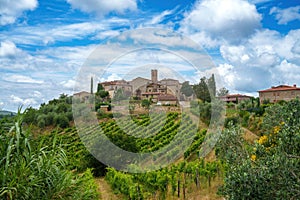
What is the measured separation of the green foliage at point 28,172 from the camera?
4492 mm

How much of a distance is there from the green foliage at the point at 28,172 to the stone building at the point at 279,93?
29587 millimetres

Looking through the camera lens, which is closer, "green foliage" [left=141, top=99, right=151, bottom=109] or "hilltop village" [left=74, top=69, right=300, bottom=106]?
"hilltop village" [left=74, top=69, right=300, bottom=106]

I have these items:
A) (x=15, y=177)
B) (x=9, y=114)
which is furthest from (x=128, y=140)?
(x=15, y=177)

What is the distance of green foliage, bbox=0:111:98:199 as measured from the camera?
449 centimetres

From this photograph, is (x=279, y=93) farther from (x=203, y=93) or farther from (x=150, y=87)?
(x=150, y=87)

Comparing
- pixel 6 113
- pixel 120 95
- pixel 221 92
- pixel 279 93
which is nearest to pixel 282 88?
pixel 279 93

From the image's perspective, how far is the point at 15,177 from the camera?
4402 millimetres

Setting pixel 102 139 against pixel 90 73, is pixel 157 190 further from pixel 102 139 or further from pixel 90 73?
pixel 90 73

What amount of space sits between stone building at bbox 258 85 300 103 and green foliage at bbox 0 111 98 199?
2959 cm

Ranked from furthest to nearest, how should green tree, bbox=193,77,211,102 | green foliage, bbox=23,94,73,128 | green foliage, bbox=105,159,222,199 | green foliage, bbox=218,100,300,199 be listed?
1. green foliage, bbox=23,94,73,128
2. green tree, bbox=193,77,211,102
3. green foliage, bbox=105,159,222,199
4. green foliage, bbox=218,100,300,199

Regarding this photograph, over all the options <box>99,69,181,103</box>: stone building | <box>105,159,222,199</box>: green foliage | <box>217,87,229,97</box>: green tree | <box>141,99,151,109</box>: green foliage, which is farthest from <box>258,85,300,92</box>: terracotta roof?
<box>105,159,222,199</box>: green foliage

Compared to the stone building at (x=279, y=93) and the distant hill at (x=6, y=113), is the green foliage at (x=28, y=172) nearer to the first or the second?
the distant hill at (x=6, y=113)

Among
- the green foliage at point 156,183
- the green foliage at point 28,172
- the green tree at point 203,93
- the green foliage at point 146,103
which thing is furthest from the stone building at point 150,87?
the green foliage at point 28,172

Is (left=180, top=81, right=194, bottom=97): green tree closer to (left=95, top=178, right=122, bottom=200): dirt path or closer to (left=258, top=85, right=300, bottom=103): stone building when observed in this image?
(left=258, top=85, right=300, bottom=103): stone building
